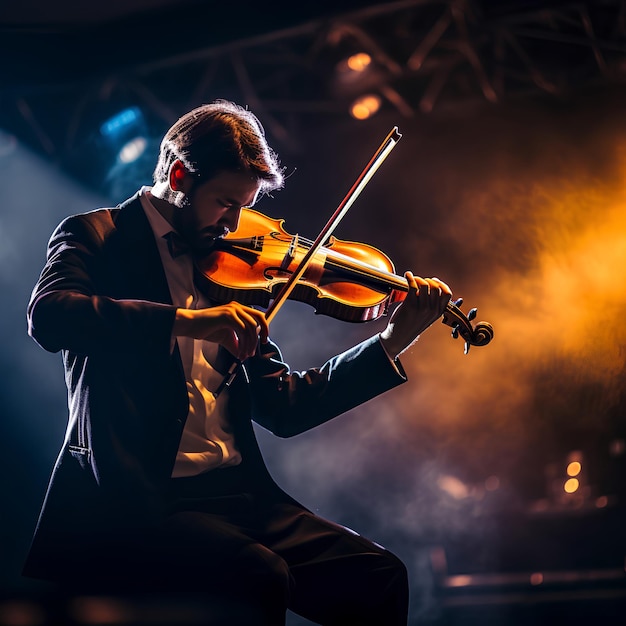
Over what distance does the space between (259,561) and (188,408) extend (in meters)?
0.42

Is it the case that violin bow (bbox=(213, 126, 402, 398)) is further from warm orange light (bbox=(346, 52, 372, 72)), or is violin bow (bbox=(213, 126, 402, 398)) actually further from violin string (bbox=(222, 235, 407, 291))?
warm orange light (bbox=(346, 52, 372, 72))

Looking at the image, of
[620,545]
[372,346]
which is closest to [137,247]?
[372,346]

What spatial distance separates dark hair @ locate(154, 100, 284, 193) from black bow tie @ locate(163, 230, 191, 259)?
0.62 feet

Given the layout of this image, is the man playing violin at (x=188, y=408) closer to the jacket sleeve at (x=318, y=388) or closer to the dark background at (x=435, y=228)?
the jacket sleeve at (x=318, y=388)

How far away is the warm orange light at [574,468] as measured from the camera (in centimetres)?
436

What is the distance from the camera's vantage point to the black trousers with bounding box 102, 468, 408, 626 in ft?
5.41

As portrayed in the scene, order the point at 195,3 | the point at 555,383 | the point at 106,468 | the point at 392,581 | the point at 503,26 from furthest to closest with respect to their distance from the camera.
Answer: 1. the point at 555,383
2. the point at 503,26
3. the point at 195,3
4. the point at 392,581
5. the point at 106,468

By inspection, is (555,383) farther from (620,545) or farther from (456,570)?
(456,570)

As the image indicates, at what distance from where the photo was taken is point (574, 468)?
14.4 ft

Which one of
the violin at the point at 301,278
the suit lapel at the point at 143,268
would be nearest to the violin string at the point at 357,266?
the violin at the point at 301,278

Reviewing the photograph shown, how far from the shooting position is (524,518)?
4.30 metres

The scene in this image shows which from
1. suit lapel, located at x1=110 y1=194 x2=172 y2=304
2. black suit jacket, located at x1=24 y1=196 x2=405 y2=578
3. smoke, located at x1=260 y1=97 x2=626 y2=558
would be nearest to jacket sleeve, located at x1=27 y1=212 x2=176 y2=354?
black suit jacket, located at x1=24 y1=196 x2=405 y2=578

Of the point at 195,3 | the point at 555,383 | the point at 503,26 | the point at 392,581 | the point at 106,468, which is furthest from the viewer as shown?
the point at 555,383

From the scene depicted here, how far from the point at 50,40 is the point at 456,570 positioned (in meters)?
3.72
